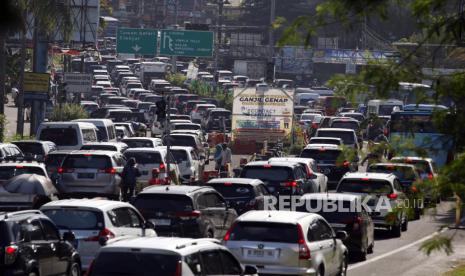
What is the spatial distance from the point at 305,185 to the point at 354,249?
28.1 ft

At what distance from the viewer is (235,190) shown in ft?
91.0

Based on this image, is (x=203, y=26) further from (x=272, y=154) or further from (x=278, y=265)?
(x=278, y=265)

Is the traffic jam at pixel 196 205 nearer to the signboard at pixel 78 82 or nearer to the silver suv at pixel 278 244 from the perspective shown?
the silver suv at pixel 278 244

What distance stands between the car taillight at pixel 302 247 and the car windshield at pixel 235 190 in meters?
8.31

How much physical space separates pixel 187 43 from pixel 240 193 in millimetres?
51067

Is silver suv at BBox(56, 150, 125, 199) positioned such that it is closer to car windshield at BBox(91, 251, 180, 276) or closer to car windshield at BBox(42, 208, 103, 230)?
car windshield at BBox(42, 208, 103, 230)

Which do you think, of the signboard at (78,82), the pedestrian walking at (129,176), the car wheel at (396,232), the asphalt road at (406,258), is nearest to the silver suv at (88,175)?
the pedestrian walking at (129,176)

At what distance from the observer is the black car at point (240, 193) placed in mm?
27469

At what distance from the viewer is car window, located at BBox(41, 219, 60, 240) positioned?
18.1 metres

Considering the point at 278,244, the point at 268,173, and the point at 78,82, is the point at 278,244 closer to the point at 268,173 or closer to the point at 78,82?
the point at 268,173

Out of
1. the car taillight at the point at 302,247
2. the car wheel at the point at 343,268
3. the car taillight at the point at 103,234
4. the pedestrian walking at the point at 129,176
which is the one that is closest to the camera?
the car taillight at the point at 302,247

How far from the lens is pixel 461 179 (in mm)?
10398

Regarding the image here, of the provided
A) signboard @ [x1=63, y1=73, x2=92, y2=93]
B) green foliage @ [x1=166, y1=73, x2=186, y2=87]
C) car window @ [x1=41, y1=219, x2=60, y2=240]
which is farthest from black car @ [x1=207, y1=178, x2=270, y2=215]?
green foliage @ [x1=166, y1=73, x2=186, y2=87]

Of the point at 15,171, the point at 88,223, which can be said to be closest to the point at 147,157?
the point at 15,171
